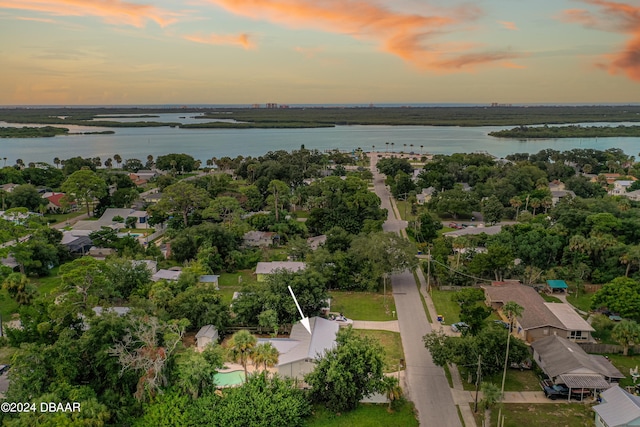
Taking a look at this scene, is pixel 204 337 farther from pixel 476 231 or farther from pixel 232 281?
pixel 476 231

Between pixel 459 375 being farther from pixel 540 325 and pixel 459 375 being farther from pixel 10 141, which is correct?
pixel 10 141

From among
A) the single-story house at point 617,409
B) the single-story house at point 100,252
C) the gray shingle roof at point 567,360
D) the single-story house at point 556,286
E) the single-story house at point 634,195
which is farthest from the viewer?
the single-story house at point 634,195

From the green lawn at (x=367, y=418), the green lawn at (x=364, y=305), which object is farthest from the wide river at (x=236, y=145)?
the green lawn at (x=367, y=418)

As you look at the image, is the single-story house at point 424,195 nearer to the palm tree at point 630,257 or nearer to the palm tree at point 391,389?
the palm tree at point 630,257

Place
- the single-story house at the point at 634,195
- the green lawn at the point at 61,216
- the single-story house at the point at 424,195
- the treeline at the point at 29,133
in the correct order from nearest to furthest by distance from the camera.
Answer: the green lawn at the point at 61,216 < the single-story house at the point at 634,195 < the single-story house at the point at 424,195 < the treeline at the point at 29,133

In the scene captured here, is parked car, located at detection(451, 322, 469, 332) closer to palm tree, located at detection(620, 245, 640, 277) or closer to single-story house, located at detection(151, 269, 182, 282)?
palm tree, located at detection(620, 245, 640, 277)

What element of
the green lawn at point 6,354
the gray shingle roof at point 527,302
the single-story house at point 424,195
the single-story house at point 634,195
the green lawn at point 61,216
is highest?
the single-story house at point 634,195
